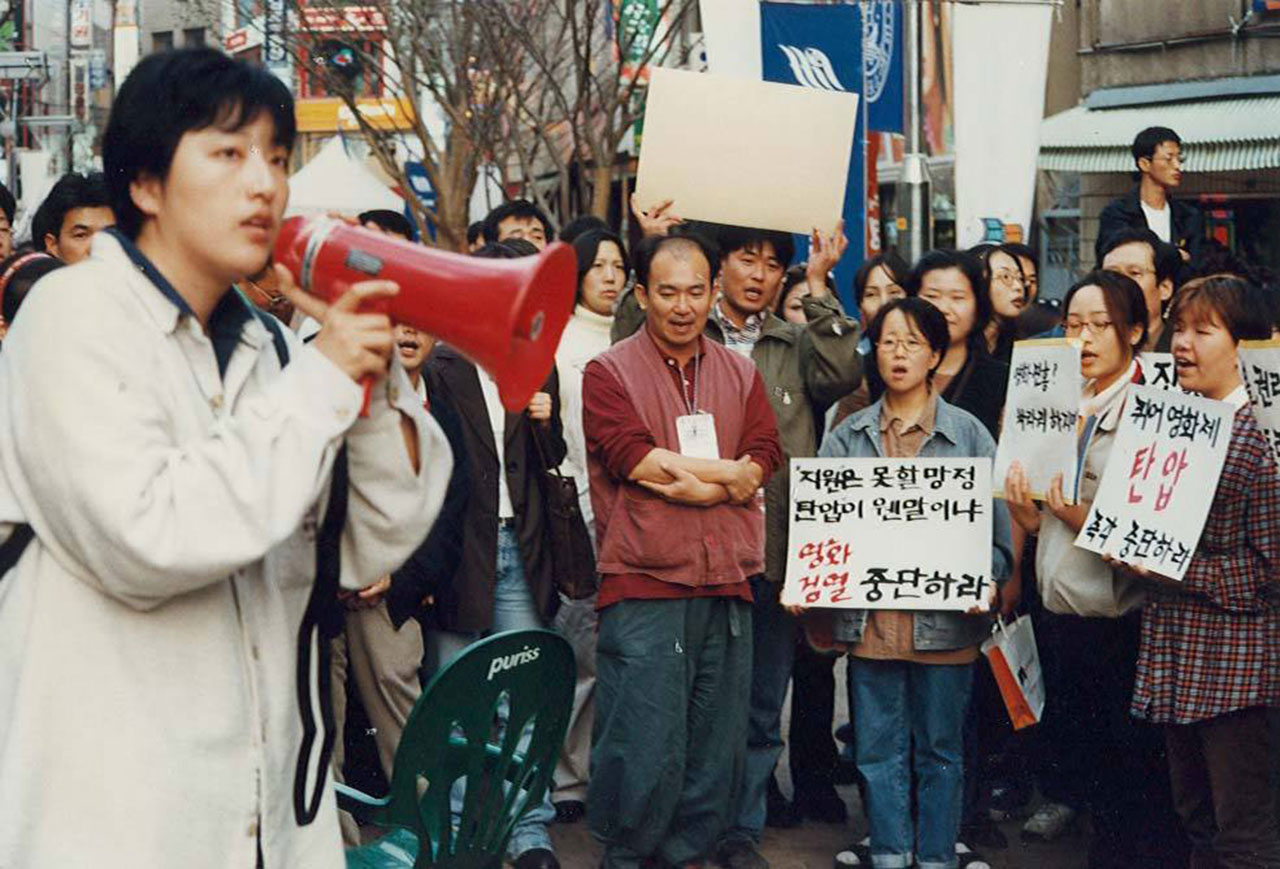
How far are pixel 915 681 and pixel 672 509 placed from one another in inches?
38.3

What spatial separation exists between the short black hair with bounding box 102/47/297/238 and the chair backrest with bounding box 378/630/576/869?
1.08 meters

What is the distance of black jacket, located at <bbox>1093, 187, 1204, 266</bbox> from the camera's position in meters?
8.74

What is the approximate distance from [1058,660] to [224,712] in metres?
4.19

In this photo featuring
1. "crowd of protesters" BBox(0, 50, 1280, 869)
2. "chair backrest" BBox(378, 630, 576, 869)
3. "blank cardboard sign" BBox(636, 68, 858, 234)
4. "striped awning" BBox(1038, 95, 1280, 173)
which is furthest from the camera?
"striped awning" BBox(1038, 95, 1280, 173)

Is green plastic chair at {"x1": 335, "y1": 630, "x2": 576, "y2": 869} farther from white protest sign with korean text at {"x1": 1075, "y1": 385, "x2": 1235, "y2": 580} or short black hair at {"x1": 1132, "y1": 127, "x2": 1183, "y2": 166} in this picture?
short black hair at {"x1": 1132, "y1": 127, "x2": 1183, "y2": 166}

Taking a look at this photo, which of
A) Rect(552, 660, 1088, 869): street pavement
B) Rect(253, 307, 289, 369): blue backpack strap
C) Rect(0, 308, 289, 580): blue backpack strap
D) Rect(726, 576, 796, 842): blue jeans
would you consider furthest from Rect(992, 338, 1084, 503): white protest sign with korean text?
Rect(0, 308, 289, 580): blue backpack strap

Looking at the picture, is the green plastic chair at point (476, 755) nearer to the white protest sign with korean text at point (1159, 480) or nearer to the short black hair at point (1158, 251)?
the white protest sign with korean text at point (1159, 480)

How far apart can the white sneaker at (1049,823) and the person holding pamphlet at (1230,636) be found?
1.19m

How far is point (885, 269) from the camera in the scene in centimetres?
743

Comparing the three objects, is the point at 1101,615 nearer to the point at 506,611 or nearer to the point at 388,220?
the point at 506,611

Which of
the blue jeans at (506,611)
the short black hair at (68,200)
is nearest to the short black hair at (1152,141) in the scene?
the blue jeans at (506,611)

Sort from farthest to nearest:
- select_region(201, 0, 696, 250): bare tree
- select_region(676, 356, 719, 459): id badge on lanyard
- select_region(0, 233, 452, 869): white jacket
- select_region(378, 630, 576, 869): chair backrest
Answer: select_region(201, 0, 696, 250): bare tree
select_region(676, 356, 719, 459): id badge on lanyard
select_region(378, 630, 576, 869): chair backrest
select_region(0, 233, 452, 869): white jacket

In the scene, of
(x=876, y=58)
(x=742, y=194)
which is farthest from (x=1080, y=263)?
(x=742, y=194)

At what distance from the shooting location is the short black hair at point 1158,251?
697 centimetres
